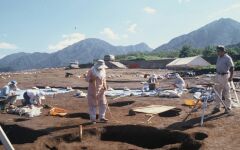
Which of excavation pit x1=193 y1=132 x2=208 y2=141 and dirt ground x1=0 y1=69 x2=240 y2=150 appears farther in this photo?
excavation pit x1=193 y1=132 x2=208 y2=141

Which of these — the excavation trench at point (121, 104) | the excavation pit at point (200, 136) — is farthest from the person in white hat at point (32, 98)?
the excavation pit at point (200, 136)

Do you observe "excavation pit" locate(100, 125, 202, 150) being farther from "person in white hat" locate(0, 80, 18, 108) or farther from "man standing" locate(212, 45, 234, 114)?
"person in white hat" locate(0, 80, 18, 108)

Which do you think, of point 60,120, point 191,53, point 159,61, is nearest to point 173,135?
point 60,120

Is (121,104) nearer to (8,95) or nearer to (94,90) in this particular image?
(8,95)

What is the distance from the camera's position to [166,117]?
12.2 m

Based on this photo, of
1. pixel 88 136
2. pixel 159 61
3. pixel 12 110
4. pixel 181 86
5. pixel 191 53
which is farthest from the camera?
pixel 191 53

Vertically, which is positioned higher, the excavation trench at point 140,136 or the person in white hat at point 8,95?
the person in white hat at point 8,95

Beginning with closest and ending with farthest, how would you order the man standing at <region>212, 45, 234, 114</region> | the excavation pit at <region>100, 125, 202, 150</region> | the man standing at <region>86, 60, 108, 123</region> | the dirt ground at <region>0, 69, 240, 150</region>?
the dirt ground at <region>0, 69, 240, 150</region>
the excavation pit at <region>100, 125, 202, 150</region>
the man standing at <region>86, 60, 108, 123</region>
the man standing at <region>212, 45, 234, 114</region>

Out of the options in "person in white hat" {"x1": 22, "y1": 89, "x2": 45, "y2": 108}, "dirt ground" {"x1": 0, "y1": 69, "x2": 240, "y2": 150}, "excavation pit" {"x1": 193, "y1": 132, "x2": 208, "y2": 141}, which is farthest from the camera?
"person in white hat" {"x1": 22, "y1": 89, "x2": 45, "y2": 108}

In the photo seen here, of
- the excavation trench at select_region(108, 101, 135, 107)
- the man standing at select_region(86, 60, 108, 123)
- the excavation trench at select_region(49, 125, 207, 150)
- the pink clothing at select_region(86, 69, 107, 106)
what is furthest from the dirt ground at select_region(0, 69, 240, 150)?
the excavation trench at select_region(108, 101, 135, 107)

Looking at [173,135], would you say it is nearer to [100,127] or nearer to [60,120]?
[100,127]

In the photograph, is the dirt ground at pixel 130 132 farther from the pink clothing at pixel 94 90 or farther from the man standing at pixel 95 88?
the pink clothing at pixel 94 90

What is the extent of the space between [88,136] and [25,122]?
2.61 metres

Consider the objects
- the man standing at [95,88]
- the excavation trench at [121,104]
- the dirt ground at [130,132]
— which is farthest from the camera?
the excavation trench at [121,104]
